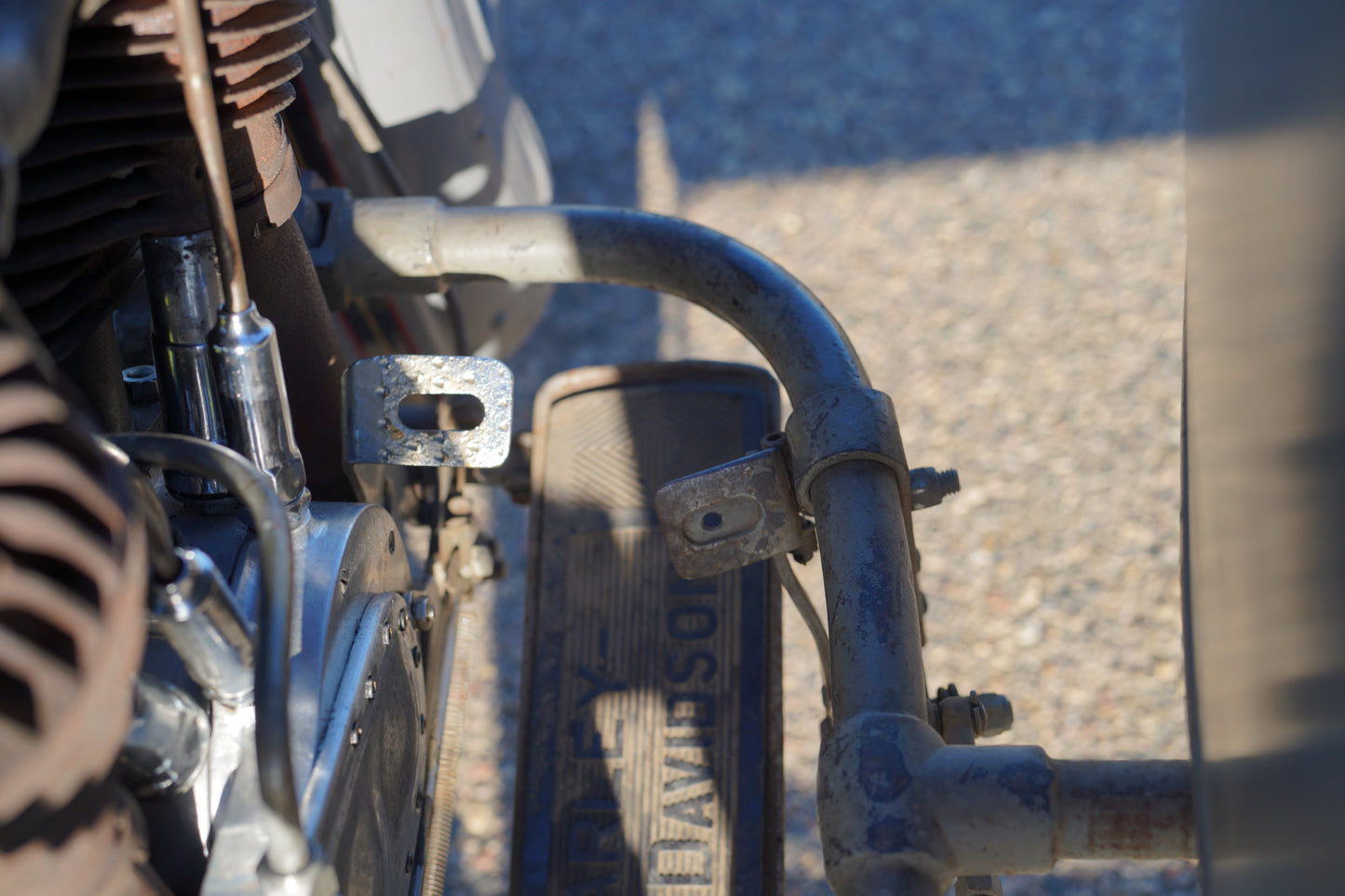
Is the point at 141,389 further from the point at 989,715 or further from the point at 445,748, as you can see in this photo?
the point at 989,715

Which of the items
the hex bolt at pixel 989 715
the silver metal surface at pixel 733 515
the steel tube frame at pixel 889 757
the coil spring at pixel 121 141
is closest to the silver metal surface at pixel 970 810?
the steel tube frame at pixel 889 757

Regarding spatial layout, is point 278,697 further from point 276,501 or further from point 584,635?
point 584,635

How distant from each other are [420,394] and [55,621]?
45 centimetres

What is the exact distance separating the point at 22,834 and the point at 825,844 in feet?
1.20

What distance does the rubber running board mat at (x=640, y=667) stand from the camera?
930mm

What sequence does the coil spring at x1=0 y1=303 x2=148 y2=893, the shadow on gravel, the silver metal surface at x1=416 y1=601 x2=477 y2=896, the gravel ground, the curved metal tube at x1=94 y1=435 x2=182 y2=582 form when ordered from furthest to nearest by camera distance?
the shadow on gravel
the gravel ground
the silver metal surface at x1=416 y1=601 x2=477 y2=896
the curved metal tube at x1=94 y1=435 x2=182 y2=582
the coil spring at x1=0 y1=303 x2=148 y2=893

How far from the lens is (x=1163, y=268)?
2.50 meters

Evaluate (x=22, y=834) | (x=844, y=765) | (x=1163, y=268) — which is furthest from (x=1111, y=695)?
(x=22, y=834)

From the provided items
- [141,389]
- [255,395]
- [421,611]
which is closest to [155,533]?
[255,395]

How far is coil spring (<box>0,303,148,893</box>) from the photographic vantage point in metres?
0.42

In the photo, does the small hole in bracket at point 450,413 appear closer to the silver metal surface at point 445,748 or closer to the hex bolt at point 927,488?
the silver metal surface at point 445,748

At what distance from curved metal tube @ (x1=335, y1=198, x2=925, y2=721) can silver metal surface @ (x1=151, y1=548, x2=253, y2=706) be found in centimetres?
32

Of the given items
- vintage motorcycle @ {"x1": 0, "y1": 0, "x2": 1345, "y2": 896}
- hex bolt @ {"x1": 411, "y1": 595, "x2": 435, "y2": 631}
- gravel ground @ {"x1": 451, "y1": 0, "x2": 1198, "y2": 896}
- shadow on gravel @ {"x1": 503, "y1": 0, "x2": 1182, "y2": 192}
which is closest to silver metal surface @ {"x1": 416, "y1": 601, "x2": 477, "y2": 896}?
vintage motorcycle @ {"x1": 0, "y1": 0, "x2": 1345, "y2": 896}

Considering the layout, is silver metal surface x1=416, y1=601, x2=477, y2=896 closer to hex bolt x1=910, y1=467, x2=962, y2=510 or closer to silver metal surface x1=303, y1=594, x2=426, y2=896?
silver metal surface x1=303, y1=594, x2=426, y2=896
